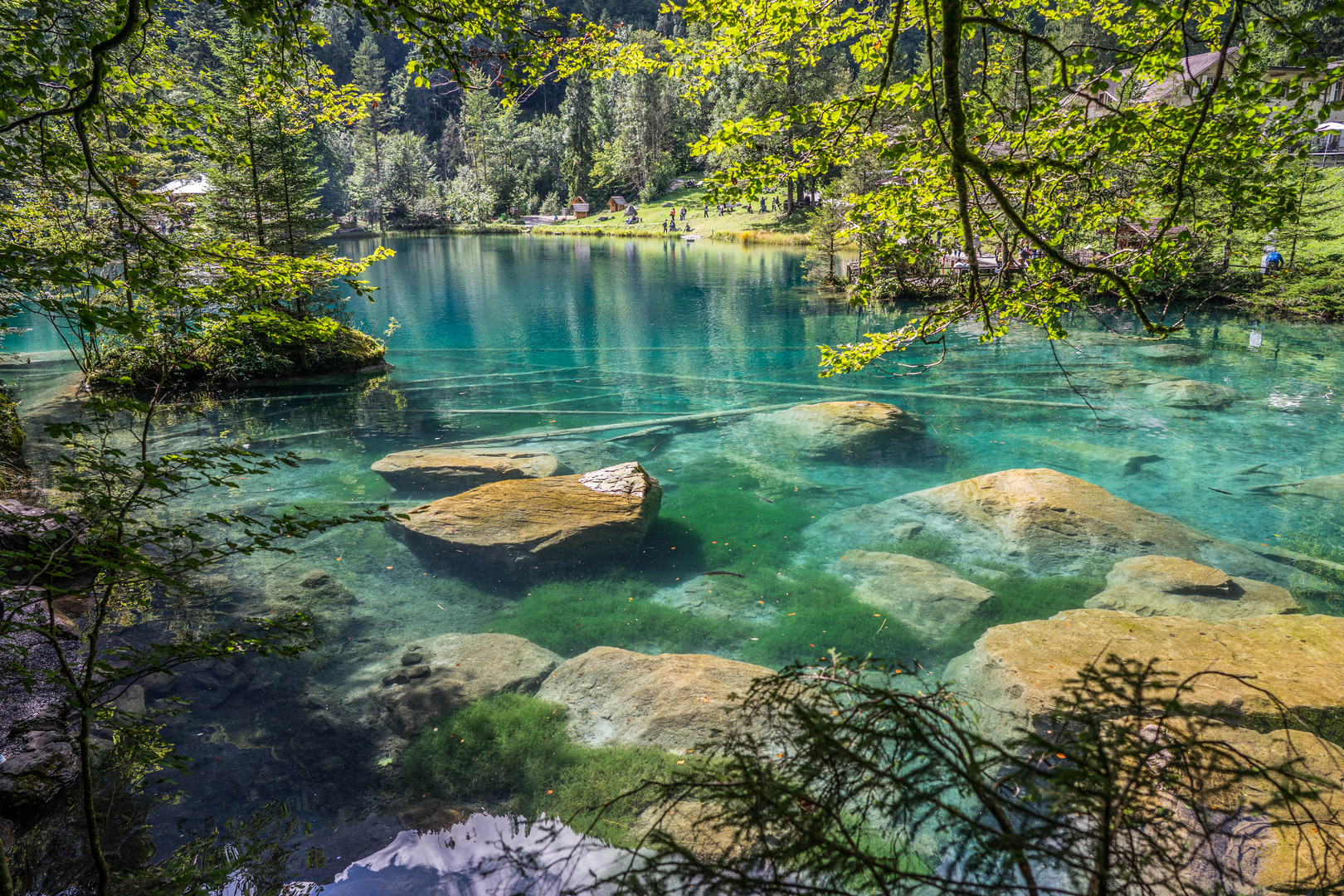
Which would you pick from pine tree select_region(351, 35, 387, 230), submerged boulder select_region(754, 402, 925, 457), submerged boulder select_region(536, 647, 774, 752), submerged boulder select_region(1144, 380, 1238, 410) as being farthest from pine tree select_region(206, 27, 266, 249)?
pine tree select_region(351, 35, 387, 230)

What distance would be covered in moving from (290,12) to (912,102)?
4086mm

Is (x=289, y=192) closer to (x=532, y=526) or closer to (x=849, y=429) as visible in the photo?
(x=532, y=526)

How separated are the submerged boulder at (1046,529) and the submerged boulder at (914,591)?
0.66 meters

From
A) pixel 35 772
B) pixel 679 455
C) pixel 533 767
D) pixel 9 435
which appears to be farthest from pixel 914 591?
pixel 9 435

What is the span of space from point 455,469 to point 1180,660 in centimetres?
941

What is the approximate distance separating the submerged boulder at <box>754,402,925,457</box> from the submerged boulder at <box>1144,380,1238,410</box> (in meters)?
6.20

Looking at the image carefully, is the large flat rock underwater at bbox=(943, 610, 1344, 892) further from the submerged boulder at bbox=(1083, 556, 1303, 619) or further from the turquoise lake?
the turquoise lake

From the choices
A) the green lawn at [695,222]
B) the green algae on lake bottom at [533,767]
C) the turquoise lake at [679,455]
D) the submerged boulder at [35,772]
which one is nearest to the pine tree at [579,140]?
the green lawn at [695,222]

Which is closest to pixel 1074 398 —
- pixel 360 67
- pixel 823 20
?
pixel 823 20

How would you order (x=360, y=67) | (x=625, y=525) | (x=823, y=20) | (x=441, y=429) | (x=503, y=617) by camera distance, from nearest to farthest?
(x=823, y=20) < (x=503, y=617) < (x=625, y=525) < (x=441, y=429) < (x=360, y=67)

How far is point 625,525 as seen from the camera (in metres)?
8.93

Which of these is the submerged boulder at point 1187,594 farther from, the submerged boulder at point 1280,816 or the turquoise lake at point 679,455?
the submerged boulder at point 1280,816

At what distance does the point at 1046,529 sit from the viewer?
884 cm

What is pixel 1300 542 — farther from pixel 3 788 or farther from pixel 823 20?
pixel 3 788
